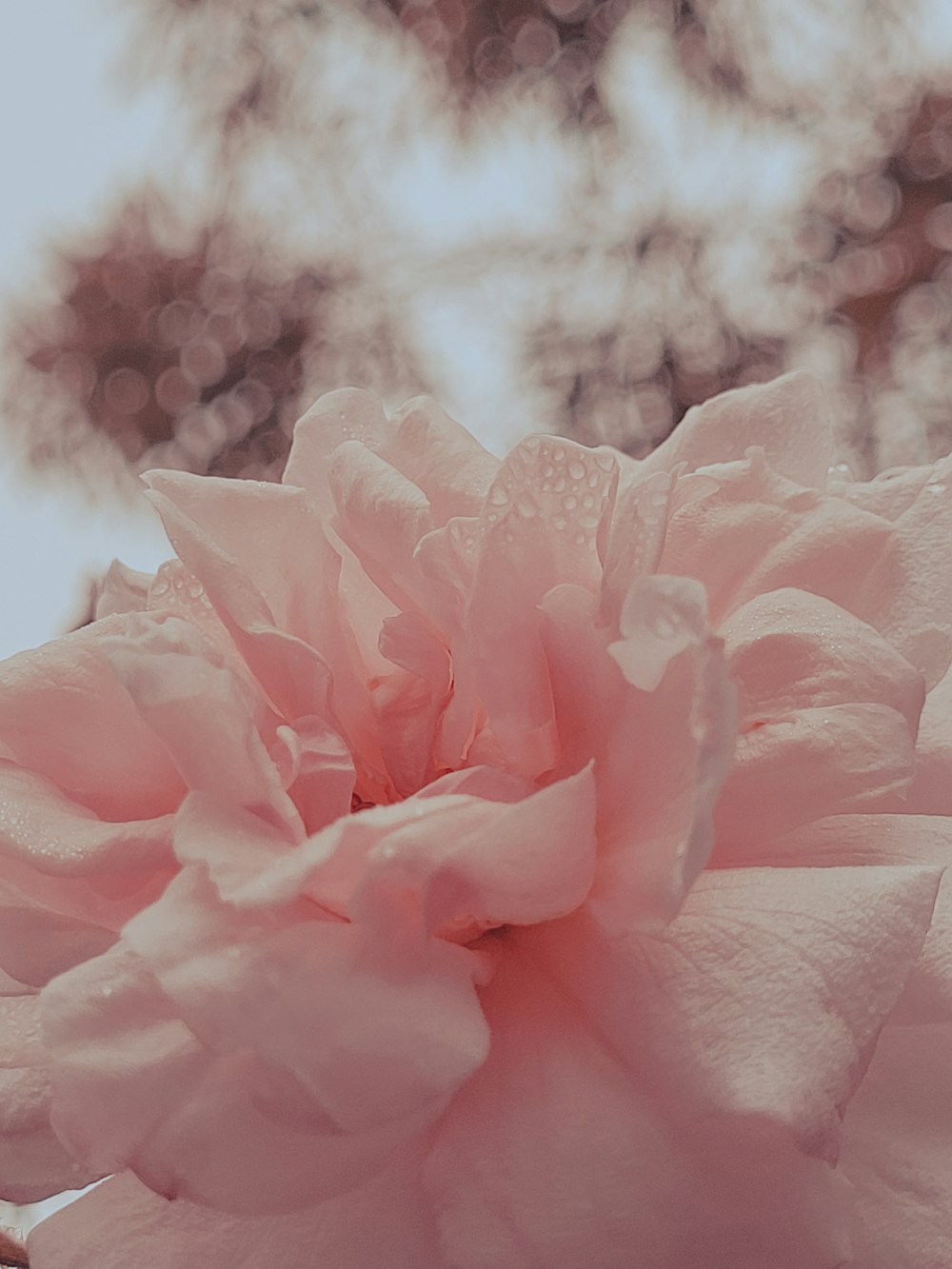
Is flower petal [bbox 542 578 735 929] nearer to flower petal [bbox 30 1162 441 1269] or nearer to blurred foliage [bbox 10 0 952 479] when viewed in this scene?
flower petal [bbox 30 1162 441 1269]

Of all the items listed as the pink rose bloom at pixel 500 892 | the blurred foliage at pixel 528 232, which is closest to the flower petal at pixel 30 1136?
the pink rose bloom at pixel 500 892

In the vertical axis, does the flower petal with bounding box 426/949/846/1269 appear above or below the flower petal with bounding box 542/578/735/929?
below

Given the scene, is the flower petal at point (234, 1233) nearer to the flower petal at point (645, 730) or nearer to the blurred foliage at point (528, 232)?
the flower petal at point (645, 730)

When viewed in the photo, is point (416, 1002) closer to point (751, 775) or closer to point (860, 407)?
point (751, 775)

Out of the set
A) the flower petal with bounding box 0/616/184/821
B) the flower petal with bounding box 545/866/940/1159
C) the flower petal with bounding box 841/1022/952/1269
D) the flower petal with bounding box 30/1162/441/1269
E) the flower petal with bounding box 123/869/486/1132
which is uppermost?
the flower petal with bounding box 0/616/184/821

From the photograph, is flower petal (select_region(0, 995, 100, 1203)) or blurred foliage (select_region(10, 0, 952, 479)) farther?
blurred foliage (select_region(10, 0, 952, 479))

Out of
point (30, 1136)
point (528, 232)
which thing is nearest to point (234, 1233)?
point (30, 1136)

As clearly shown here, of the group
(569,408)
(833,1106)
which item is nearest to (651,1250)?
(833,1106)

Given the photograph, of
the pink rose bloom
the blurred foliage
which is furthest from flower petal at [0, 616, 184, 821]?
the blurred foliage
